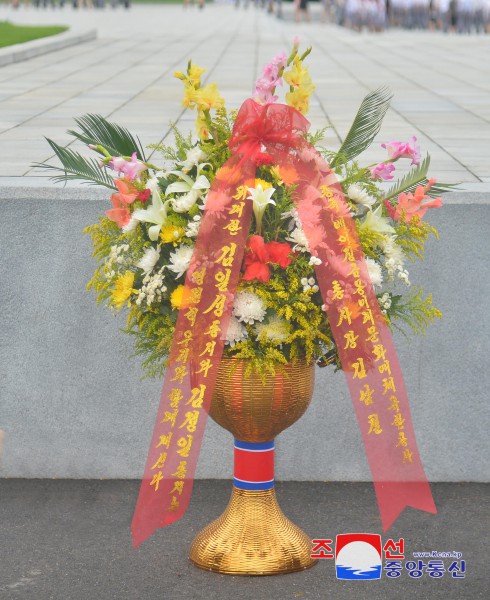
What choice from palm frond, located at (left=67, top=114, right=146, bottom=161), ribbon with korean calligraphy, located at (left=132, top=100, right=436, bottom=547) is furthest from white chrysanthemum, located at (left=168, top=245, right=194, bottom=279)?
palm frond, located at (left=67, top=114, right=146, bottom=161)

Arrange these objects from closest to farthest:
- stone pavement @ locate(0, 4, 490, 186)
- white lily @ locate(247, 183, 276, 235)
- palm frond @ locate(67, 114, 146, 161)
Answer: white lily @ locate(247, 183, 276, 235), palm frond @ locate(67, 114, 146, 161), stone pavement @ locate(0, 4, 490, 186)

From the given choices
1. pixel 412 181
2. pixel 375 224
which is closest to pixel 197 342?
pixel 375 224

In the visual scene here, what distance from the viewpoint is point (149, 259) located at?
4430 millimetres

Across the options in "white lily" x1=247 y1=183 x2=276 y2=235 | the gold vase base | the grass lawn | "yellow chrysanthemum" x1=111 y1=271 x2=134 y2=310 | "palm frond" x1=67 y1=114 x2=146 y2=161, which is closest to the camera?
"white lily" x1=247 y1=183 x2=276 y2=235

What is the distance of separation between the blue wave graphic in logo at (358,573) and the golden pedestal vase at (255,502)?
159 mm

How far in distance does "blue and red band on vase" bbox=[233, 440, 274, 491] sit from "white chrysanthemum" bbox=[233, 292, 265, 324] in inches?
23.6

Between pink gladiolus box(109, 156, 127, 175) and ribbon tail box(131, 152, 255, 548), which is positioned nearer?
ribbon tail box(131, 152, 255, 548)

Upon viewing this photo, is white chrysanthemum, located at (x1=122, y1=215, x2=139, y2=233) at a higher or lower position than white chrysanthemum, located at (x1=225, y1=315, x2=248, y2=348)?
higher

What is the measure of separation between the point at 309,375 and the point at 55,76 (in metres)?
10.4

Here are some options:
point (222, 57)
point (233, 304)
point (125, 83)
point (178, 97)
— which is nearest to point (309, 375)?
point (233, 304)

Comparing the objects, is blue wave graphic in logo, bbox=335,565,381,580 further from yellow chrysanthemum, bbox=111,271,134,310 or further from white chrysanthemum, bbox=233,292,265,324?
yellow chrysanthemum, bbox=111,271,134,310

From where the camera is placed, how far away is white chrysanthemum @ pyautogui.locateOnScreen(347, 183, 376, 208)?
455cm

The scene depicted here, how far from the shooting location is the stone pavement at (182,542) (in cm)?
477

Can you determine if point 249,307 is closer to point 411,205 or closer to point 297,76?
point 411,205
